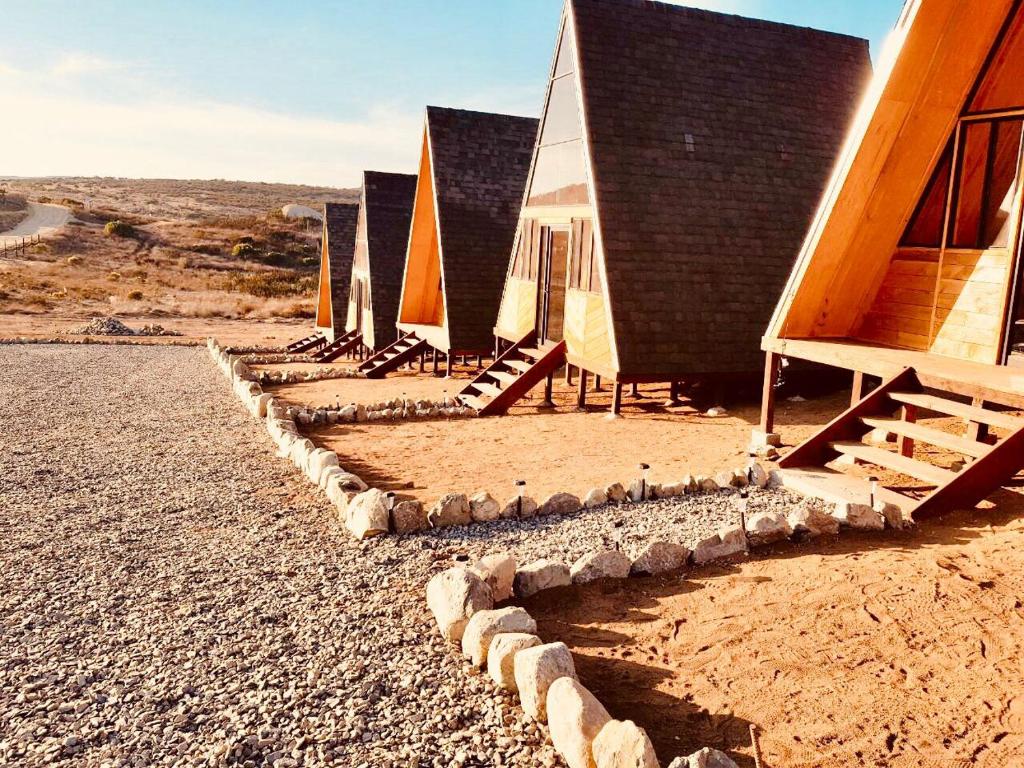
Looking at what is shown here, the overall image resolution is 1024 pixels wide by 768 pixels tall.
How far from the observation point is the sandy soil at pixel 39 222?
2259 inches

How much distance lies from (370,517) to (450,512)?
0.74 meters

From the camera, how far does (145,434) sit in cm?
1172

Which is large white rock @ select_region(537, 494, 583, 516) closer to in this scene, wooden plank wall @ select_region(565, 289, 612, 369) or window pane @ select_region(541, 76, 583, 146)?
wooden plank wall @ select_region(565, 289, 612, 369)

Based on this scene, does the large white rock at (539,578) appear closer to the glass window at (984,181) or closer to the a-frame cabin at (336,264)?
the glass window at (984,181)

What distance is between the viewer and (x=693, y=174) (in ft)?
41.2

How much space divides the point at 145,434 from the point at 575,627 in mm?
8963

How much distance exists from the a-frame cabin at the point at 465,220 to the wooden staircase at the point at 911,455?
1053 cm

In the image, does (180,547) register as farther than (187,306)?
No

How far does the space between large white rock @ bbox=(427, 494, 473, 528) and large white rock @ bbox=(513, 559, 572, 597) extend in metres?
1.58

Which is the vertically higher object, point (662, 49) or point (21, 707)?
point (662, 49)

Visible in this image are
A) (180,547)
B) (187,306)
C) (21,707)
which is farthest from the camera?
(187,306)

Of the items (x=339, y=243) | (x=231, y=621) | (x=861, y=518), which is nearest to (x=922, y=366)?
(x=861, y=518)

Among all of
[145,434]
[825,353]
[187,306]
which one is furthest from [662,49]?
[187,306]

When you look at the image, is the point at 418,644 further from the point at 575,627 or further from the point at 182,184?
the point at 182,184
